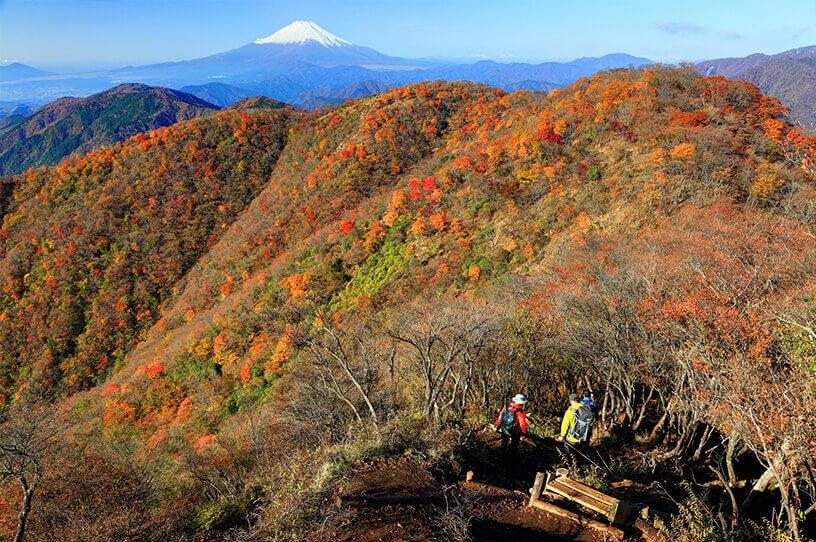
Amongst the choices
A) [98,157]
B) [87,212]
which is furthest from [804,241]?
[98,157]

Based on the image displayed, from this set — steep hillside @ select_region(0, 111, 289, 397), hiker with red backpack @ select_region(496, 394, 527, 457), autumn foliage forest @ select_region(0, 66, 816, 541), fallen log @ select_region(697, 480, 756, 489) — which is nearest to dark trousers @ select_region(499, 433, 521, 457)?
hiker with red backpack @ select_region(496, 394, 527, 457)

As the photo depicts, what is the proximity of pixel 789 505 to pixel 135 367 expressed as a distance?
48.2 m

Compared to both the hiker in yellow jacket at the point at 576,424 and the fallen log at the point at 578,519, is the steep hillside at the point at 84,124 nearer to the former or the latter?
the hiker in yellow jacket at the point at 576,424

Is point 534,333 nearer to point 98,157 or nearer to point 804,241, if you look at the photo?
point 804,241

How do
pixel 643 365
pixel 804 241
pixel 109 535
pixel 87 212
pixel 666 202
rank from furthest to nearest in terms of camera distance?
pixel 87 212 → pixel 666 202 → pixel 804 241 → pixel 643 365 → pixel 109 535

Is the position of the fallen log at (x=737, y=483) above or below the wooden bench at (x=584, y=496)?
below

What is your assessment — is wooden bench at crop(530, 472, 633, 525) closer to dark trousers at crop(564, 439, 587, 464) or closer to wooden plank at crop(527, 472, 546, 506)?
wooden plank at crop(527, 472, 546, 506)

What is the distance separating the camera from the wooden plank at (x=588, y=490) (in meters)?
7.54

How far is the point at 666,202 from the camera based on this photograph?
2519 cm

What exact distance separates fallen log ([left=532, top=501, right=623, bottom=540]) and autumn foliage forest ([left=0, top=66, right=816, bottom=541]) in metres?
0.98

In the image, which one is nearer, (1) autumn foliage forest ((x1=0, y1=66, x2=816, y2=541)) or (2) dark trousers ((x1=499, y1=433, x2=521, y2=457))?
(1) autumn foliage forest ((x1=0, y1=66, x2=816, y2=541))

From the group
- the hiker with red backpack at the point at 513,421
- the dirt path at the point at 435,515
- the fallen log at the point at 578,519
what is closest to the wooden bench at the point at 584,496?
the fallen log at the point at 578,519

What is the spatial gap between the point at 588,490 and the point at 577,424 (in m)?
1.83

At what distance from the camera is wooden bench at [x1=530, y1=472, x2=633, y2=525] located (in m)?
7.09
